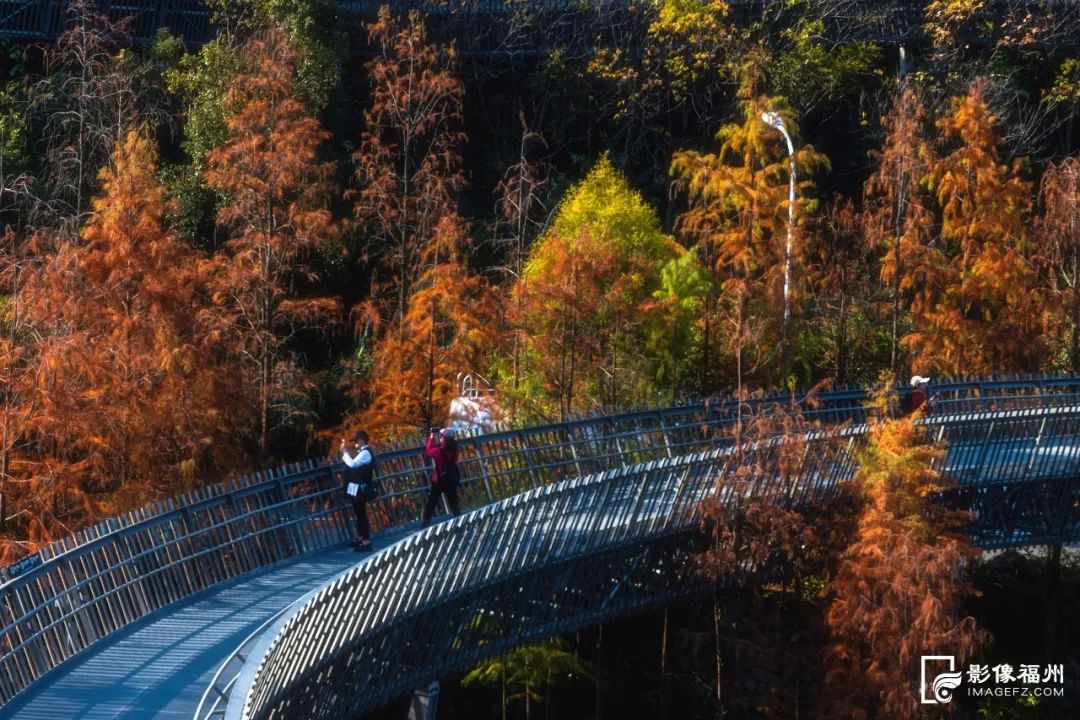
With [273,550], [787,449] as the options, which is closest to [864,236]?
[787,449]

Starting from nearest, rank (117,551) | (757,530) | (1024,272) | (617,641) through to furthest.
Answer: (117,551)
(757,530)
(617,641)
(1024,272)

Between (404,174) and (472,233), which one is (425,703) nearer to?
(404,174)

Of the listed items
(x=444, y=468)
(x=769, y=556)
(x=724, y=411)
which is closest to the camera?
(x=444, y=468)

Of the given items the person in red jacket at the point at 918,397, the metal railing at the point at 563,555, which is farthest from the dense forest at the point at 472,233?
the metal railing at the point at 563,555

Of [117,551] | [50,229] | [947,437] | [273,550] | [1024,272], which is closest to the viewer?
[117,551]

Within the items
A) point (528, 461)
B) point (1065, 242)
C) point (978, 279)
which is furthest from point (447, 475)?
point (1065, 242)

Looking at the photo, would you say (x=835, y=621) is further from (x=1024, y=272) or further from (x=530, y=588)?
(x=1024, y=272)

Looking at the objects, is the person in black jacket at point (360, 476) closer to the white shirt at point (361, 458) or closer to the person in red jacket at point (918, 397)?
the white shirt at point (361, 458)
